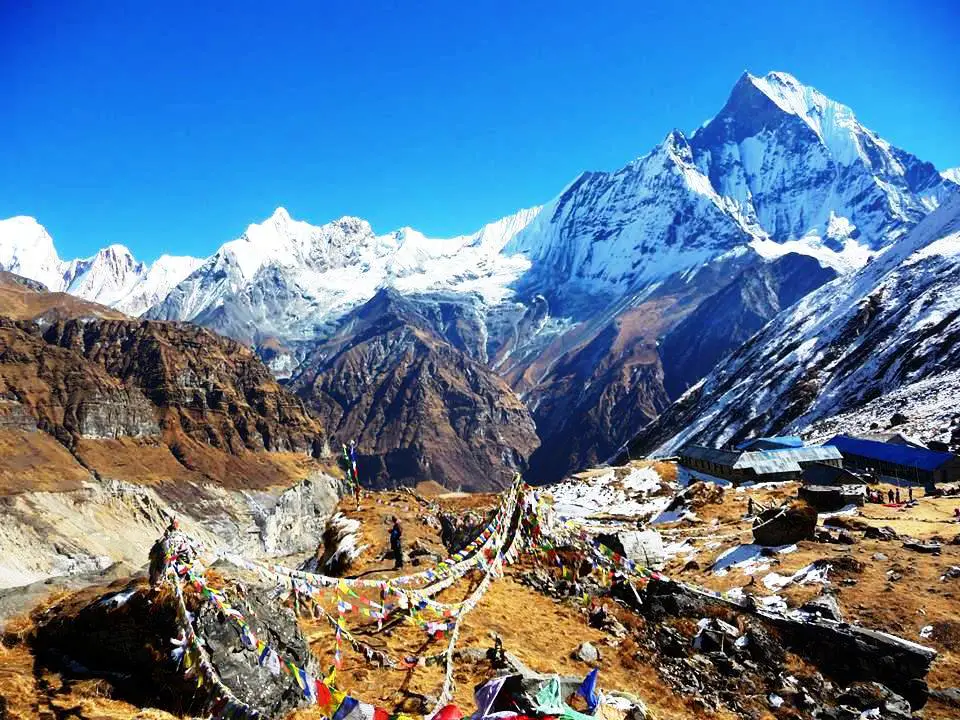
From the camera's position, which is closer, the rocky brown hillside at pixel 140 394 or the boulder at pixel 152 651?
the boulder at pixel 152 651

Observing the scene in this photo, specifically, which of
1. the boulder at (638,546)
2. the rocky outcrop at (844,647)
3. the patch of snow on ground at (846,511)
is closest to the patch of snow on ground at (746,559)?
the boulder at (638,546)

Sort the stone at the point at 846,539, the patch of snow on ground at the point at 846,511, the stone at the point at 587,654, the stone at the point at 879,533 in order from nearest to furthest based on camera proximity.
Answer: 1. the stone at the point at 587,654
2. the stone at the point at 846,539
3. the stone at the point at 879,533
4. the patch of snow on ground at the point at 846,511

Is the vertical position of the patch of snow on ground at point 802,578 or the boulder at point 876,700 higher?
the patch of snow on ground at point 802,578

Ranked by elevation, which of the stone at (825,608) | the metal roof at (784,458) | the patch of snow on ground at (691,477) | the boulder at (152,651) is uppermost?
the boulder at (152,651)

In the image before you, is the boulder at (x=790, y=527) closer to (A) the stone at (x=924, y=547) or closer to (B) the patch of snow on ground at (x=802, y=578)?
(B) the patch of snow on ground at (x=802, y=578)

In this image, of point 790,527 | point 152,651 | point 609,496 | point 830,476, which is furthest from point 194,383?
point 152,651

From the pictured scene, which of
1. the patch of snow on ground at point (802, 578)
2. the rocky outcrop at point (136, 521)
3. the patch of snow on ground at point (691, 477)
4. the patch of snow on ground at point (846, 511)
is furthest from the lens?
the rocky outcrop at point (136, 521)

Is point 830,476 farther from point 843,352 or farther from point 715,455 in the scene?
point 843,352

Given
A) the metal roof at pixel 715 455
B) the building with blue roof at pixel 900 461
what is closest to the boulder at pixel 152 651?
the building with blue roof at pixel 900 461

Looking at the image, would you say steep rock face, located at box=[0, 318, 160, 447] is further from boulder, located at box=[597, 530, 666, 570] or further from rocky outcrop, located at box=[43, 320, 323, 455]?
boulder, located at box=[597, 530, 666, 570]
